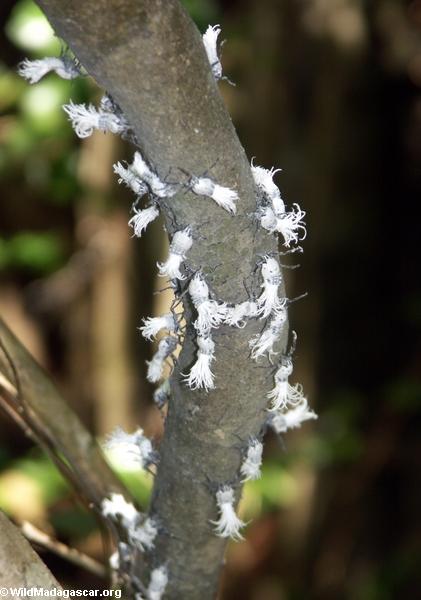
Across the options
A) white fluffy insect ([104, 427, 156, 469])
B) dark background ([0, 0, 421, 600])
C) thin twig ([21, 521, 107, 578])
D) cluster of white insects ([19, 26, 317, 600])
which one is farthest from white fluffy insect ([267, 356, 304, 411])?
dark background ([0, 0, 421, 600])

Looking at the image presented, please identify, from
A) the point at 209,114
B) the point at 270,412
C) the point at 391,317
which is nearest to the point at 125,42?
the point at 209,114

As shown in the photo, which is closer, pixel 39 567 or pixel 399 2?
pixel 39 567

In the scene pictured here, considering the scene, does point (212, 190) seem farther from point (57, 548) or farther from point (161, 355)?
point (57, 548)

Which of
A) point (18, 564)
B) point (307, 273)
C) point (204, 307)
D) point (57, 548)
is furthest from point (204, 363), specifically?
point (307, 273)

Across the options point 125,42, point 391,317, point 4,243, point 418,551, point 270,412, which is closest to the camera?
point 125,42

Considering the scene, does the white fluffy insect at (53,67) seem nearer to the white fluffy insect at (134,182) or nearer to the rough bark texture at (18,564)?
the white fluffy insect at (134,182)

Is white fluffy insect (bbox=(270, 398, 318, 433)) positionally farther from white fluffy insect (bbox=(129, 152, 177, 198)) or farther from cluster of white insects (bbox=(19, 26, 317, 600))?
white fluffy insect (bbox=(129, 152, 177, 198))

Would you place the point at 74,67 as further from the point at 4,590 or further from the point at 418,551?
the point at 418,551

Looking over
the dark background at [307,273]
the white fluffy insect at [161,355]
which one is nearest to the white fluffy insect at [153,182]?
the white fluffy insect at [161,355]
